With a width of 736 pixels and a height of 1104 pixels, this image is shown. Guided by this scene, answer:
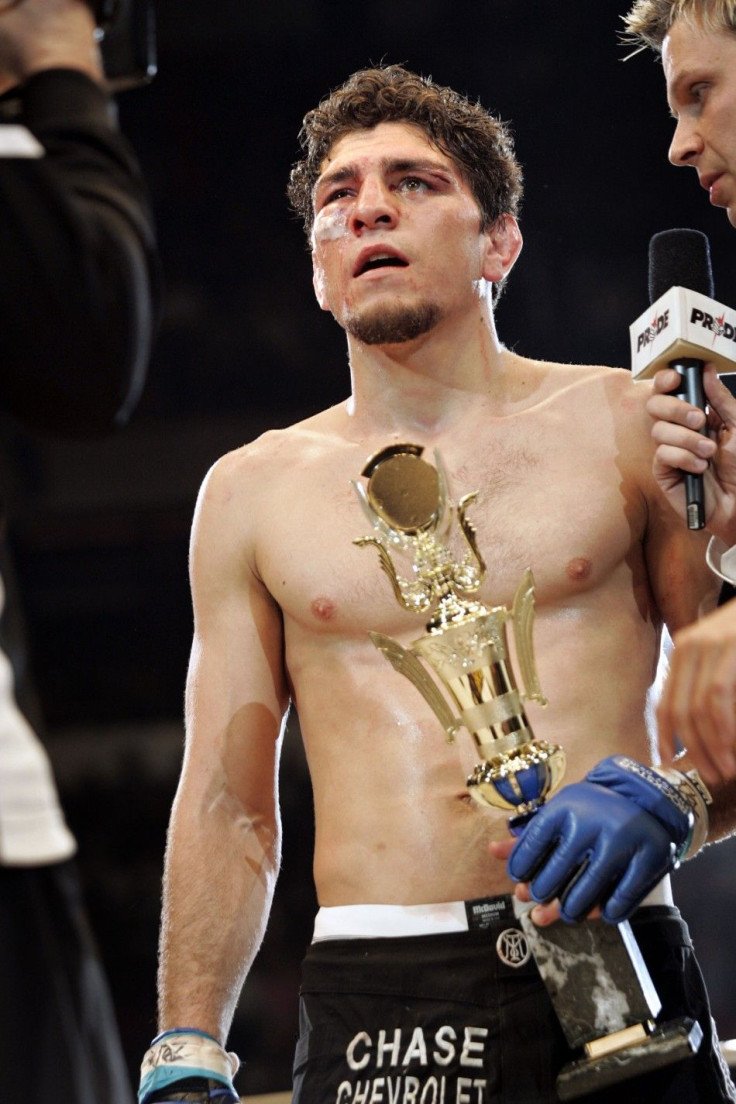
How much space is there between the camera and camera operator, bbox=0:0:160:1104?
610 mm

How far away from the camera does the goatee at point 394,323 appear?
179 cm

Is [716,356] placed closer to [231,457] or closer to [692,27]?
[692,27]

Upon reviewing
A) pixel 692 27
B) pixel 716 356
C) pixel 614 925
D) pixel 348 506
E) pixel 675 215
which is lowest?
pixel 614 925

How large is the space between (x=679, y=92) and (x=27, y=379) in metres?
1.26

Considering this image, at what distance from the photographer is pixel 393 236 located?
5.84 feet

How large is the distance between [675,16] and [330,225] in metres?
0.52

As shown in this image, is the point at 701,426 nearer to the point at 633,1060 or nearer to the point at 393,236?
the point at 393,236

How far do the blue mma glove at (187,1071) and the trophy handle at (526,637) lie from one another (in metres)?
0.56

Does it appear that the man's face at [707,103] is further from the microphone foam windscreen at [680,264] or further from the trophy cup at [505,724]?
the trophy cup at [505,724]

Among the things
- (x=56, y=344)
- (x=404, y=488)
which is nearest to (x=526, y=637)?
(x=404, y=488)

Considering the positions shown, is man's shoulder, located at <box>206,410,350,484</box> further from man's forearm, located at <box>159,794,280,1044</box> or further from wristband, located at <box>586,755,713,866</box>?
wristband, located at <box>586,755,713,866</box>

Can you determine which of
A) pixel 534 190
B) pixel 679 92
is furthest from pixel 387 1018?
pixel 534 190

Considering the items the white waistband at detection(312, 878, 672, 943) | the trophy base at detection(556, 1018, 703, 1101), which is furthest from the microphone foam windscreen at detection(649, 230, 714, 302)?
the trophy base at detection(556, 1018, 703, 1101)

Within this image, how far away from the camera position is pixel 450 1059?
141 cm
